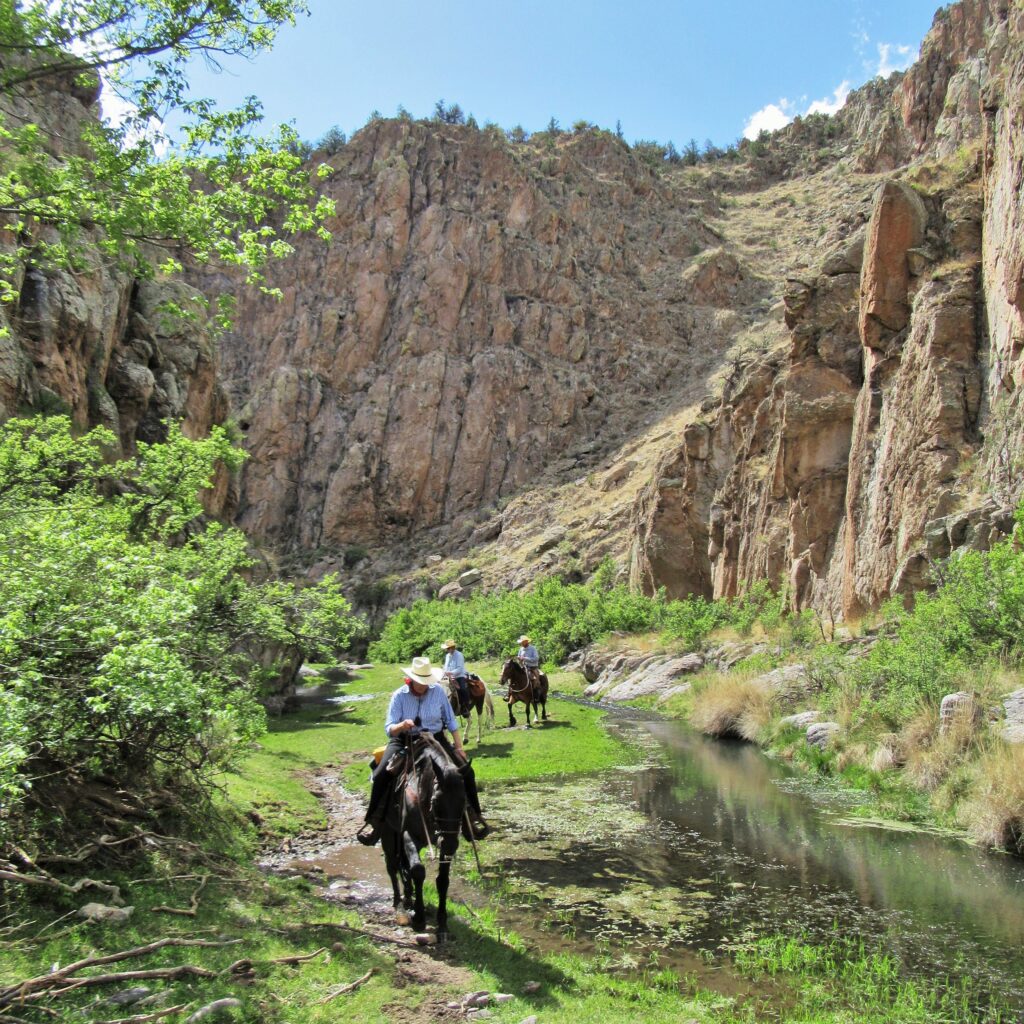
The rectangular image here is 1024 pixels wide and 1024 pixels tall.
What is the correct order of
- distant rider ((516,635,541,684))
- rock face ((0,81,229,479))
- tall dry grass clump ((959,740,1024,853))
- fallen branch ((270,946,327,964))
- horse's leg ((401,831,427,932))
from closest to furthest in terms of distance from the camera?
fallen branch ((270,946,327,964)) → horse's leg ((401,831,427,932)) → tall dry grass clump ((959,740,1024,853)) → rock face ((0,81,229,479)) → distant rider ((516,635,541,684))

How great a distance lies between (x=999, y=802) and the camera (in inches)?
407

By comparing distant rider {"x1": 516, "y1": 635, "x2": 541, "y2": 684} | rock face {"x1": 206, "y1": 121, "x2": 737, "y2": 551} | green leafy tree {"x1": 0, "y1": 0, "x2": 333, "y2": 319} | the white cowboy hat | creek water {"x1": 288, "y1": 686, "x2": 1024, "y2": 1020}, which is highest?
rock face {"x1": 206, "y1": 121, "x2": 737, "y2": 551}

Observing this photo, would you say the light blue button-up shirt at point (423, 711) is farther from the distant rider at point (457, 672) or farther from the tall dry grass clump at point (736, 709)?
the tall dry grass clump at point (736, 709)

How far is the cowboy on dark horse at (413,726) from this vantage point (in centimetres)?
855

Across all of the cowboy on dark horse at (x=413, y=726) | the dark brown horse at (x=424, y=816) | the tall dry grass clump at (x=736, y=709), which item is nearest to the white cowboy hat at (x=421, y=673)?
the cowboy on dark horse at (x=413, y=726)

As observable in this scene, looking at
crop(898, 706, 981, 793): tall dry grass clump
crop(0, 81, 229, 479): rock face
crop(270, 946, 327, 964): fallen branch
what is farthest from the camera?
crop(0, 81, 229, 479): rock face

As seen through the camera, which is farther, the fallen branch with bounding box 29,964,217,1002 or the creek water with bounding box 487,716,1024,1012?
the creek water with bounding box 487,716,1024,1012

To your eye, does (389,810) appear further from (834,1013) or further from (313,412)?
(313,412)

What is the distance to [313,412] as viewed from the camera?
9200cm

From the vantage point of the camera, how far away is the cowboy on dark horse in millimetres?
8547

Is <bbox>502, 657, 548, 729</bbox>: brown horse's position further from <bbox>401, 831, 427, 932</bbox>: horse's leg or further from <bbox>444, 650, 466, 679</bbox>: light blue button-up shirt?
<bbox>401, 831, 427, 932</bbox>: horse's leg

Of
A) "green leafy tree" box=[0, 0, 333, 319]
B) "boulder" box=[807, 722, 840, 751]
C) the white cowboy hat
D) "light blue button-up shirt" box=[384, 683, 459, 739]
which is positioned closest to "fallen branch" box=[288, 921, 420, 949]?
"light blue button-up shirt" box=[384, 683, 459, 739]

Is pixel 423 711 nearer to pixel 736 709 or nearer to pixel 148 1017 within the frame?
pixel 148 1017

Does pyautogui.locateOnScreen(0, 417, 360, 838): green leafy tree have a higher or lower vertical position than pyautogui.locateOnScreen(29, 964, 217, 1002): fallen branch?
higher
